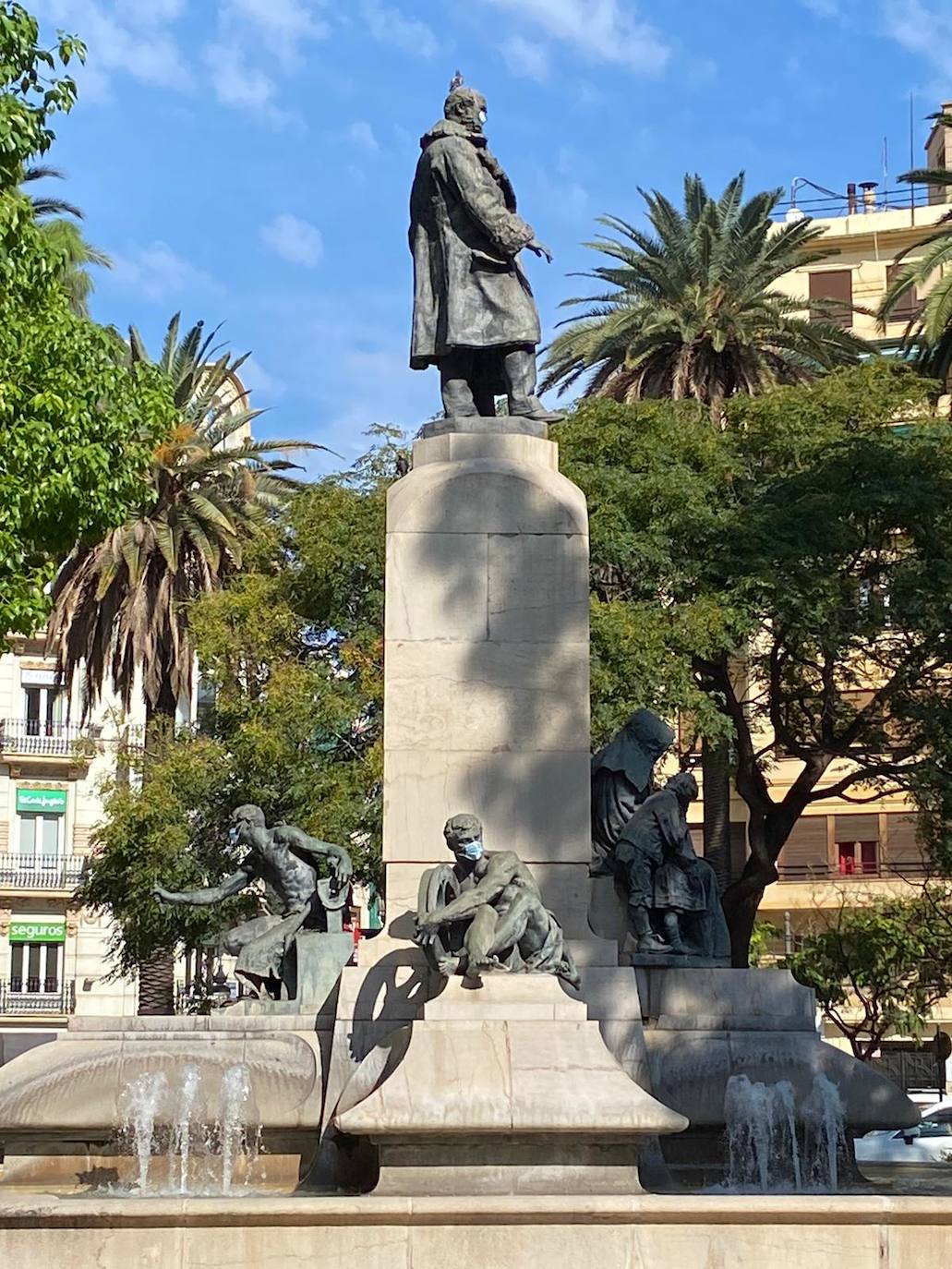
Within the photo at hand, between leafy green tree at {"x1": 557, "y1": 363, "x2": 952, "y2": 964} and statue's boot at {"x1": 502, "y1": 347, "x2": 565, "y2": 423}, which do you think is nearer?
statue's boot at {"x1": 502, "y1": 347, "x2": 565, "y2": 423}

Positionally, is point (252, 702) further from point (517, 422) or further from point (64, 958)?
point (64, 958)

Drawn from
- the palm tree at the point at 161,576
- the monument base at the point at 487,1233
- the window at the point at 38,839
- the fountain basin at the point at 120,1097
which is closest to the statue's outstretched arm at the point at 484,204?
the fountain basin at the point at 120,1097

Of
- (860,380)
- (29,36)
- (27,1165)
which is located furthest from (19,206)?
(860,380)

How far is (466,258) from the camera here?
15125 millimetres

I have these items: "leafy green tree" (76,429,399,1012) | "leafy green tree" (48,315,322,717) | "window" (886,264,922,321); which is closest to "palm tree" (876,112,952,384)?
"leafy green tree" (76,429,399,1012)

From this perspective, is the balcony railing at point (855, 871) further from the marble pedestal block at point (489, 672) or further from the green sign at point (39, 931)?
the marble pedestal block at point (489, 672)

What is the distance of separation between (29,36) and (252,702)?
1403 cm

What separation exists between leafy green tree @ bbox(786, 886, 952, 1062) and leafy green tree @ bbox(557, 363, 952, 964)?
14978 mm

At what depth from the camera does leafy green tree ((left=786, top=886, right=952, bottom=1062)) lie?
46.5 meters

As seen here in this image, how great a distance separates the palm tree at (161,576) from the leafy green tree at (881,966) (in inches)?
703

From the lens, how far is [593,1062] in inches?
440

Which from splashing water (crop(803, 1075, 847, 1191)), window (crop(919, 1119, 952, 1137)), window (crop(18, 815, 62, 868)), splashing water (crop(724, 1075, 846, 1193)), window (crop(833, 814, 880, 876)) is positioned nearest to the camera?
splashing water (crop(724, 1075, 846, 1193))

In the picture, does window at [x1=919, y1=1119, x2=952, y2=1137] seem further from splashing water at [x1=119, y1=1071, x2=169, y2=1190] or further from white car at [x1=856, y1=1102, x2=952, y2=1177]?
splashing water at [x1=119, y1=1071, x2=169, y2=1190]

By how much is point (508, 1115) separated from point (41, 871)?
47.5m
